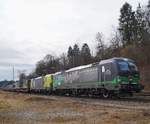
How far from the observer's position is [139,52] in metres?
82.3

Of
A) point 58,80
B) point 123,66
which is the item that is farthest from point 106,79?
point 58,80

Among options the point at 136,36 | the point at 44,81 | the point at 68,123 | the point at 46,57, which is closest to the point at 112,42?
the point at 136,36

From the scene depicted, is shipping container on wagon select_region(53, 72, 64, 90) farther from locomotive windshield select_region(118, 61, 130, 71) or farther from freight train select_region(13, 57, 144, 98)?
locomotive windshield select_region(118, 61, 130, 71)

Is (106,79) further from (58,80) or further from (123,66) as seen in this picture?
(58,80)

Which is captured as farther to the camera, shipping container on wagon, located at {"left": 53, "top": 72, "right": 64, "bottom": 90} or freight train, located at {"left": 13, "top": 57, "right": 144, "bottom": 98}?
shipping container on wagon, located at {"left": 53, "top": 72, "right": 64, "bottom": 90}

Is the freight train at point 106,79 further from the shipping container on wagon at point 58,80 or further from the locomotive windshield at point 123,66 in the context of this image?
the shipping container on wagon at point 58,80

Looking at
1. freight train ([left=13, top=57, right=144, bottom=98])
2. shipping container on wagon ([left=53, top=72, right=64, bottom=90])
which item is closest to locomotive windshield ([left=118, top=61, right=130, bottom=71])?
freight train ([left=13, top=57, right=144, bottom=98])

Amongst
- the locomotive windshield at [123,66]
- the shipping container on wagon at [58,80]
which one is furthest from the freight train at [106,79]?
the shipping container on wagon at [58,80]

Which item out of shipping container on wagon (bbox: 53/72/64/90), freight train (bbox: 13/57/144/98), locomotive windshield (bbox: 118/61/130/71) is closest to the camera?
freight train (bbox: 13/57/144/98)

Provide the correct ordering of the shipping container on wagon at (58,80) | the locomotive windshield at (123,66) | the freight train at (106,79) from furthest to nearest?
the shipping container on wagon at (58,80) → the locomotive windshield at (123,66) → the freight train at (106,79)

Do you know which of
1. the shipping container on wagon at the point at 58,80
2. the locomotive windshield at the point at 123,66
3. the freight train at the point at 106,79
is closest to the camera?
the freight train at the point at 106,79

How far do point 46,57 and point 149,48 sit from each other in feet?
336

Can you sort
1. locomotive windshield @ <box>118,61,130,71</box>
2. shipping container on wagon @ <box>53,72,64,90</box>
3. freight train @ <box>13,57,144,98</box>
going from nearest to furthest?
1. freight train @ <box>13,57,144,98</box>
2. locomotive windshield @ <box>118,61,130,71</box>
3. shipping container on wagon @ <box>53,72,64,90</box>

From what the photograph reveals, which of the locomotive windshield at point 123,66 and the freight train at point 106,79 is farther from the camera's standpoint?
the locomotive windshield at point 123,66
